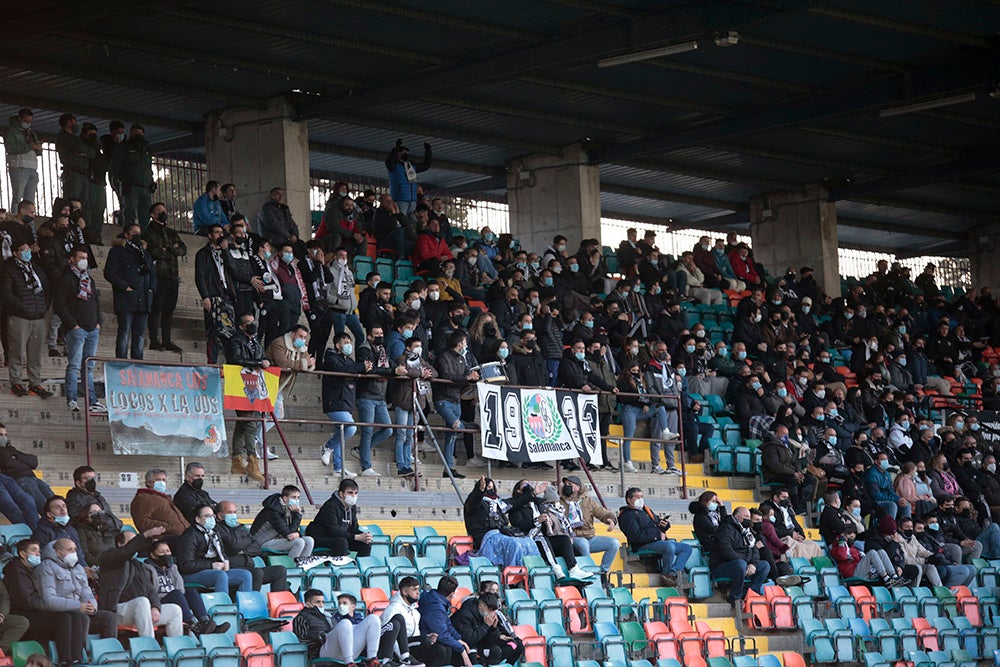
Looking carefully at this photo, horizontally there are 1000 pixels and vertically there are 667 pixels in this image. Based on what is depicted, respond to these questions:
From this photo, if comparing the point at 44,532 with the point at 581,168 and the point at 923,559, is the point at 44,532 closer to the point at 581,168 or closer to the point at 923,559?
the point at 923,559

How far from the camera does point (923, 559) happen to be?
20.4 metres

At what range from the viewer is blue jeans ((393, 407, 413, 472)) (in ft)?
57.8

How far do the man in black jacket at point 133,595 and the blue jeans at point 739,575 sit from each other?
278 inches

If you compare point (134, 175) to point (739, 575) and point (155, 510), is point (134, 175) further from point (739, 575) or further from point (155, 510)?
point (739, 575)

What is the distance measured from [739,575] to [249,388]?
5580 mm

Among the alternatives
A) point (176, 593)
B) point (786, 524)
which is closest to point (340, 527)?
point (176, 593)

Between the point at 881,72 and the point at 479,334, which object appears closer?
the point at 479,334

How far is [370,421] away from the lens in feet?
57.3

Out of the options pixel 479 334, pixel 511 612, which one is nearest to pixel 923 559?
pixel 479 334

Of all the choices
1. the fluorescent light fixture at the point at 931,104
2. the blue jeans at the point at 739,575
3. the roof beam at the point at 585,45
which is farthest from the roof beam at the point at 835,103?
the blue jeans at the point at 739,575

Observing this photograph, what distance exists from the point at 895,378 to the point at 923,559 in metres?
7.13

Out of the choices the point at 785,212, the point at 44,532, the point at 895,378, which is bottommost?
the point at 44,532

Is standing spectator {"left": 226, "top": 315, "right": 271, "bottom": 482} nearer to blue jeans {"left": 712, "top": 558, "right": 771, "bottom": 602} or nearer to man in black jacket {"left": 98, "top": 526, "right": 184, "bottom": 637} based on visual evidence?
man in black jacket {"left": 98, "top": 526, "right": 184, "bottom": 637}

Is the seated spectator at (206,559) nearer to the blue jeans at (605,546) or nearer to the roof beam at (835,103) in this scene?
the blue jeans at (605,546)
